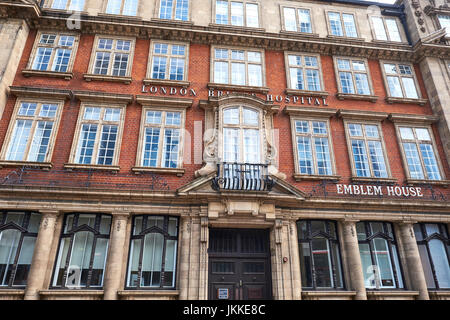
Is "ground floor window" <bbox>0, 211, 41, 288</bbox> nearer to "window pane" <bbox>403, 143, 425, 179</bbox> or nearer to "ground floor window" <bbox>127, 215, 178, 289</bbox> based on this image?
"ground floor window" <bbox>127, 215, 178, 289</bbox>

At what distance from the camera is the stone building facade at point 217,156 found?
9.43 metres

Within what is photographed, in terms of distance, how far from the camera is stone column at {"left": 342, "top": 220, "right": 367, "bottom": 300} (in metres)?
9.55

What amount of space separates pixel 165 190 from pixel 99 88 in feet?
16.9

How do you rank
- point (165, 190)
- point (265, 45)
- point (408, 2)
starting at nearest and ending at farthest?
point (165, 190) → point (265, 45) → point (408, 2)

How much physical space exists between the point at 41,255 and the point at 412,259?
1222cm

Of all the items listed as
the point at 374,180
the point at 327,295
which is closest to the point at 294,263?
the point at 327,295

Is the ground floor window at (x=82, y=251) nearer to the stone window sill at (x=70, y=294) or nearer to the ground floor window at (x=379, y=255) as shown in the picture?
the stone window sill at (x=70, y=294)

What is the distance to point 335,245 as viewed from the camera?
10438 mm

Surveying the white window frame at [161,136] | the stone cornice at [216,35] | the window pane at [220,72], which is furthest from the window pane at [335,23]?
the white window frame at [161,136]

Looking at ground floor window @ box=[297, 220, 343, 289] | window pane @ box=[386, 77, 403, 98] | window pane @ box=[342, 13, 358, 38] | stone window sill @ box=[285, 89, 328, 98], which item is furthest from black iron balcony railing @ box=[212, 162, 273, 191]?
window pane @ box=[342, 13, 358, 38]

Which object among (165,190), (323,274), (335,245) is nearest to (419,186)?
(335,245)

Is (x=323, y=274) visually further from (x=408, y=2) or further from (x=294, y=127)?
(x=408, y=2)

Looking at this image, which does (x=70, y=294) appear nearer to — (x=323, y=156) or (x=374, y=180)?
(x=323, y=156)

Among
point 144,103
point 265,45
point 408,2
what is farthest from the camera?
point 408,2
